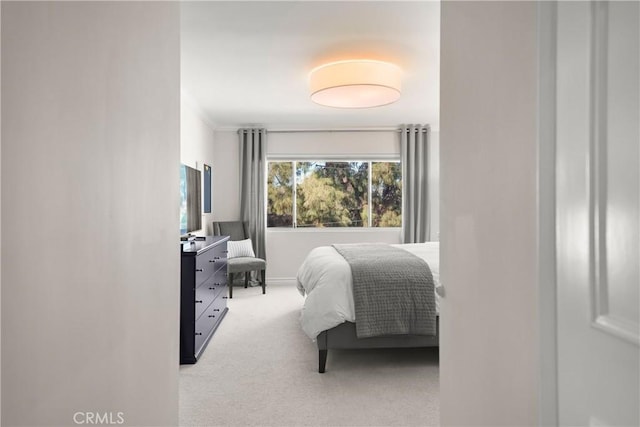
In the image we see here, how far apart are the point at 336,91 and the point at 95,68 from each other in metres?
2.78

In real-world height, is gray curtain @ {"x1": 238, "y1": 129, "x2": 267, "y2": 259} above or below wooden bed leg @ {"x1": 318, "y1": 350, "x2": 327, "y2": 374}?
above

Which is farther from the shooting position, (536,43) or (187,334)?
(187,334)

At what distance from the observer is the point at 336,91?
3.70 metres

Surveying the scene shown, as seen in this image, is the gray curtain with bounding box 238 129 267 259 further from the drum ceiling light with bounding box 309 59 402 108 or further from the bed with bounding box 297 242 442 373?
the bed with bounding box 297 242 442 373

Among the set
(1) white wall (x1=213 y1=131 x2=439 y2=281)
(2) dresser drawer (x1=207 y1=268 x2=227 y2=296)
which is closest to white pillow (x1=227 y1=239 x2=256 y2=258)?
(1) white wall (x1=213 y1=131 x2=439 y2=281)

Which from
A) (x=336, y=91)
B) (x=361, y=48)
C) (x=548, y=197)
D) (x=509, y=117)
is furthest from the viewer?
(x=336, y=91)

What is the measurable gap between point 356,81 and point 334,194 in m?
3.01

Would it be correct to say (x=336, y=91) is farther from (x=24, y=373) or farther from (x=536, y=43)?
(x=24, y=373)

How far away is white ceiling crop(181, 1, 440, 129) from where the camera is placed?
2.70 metres

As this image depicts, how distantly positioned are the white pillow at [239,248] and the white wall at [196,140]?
1.39 feet

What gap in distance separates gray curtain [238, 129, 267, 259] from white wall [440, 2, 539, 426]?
475 centimetres

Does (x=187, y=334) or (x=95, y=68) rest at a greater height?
(x=95, y=68)

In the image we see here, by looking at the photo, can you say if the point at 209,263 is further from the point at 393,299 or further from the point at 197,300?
the point at 393,299

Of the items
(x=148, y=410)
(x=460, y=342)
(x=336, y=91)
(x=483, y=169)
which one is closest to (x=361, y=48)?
(x=336, y=91)
